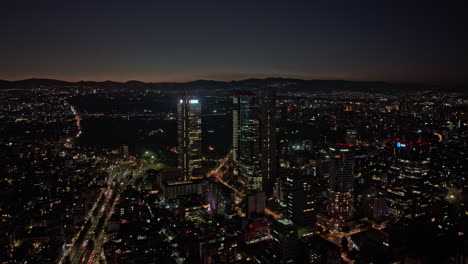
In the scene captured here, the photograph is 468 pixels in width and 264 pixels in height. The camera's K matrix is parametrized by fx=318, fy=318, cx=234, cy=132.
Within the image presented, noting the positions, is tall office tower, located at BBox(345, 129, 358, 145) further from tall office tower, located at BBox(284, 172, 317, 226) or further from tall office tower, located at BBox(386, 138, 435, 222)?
tall office tower, located at BBox(284, 172, 317, 226)

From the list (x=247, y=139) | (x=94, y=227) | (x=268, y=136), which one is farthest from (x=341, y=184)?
(x=94, y=227)

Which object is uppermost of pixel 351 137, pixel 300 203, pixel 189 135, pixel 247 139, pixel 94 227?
pixel 189 135

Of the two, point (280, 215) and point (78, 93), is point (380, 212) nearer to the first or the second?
point (280, 215)

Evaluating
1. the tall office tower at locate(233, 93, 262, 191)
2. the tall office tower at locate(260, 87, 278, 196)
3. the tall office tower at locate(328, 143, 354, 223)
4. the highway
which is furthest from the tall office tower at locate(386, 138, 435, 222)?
the highway

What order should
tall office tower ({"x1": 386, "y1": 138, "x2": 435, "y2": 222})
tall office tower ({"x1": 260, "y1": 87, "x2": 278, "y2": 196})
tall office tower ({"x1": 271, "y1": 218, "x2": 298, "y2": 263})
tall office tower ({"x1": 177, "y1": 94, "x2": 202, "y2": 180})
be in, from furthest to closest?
tall office tower ({"x1": 177, "y1": 94, "x2": 202, "y2": 180})
tall office tower ({"x1": 260, "y1": 87, "x2": 278, "y2": 196})
tall office tower ({"x1": 386, "y1": 138, "x2": 435, "y2": 222})
tall office tower ({"x1": 271, "y1": 218, "x2": 298, "y2": 263})

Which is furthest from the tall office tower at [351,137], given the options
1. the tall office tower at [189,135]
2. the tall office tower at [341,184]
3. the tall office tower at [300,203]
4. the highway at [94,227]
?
the highway at [94,227]

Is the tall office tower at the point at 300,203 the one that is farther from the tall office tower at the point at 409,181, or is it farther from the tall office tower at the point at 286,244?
the tall office tower at the point at 409,181

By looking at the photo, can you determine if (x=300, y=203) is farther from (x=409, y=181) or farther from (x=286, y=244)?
(x=409, y=181)
